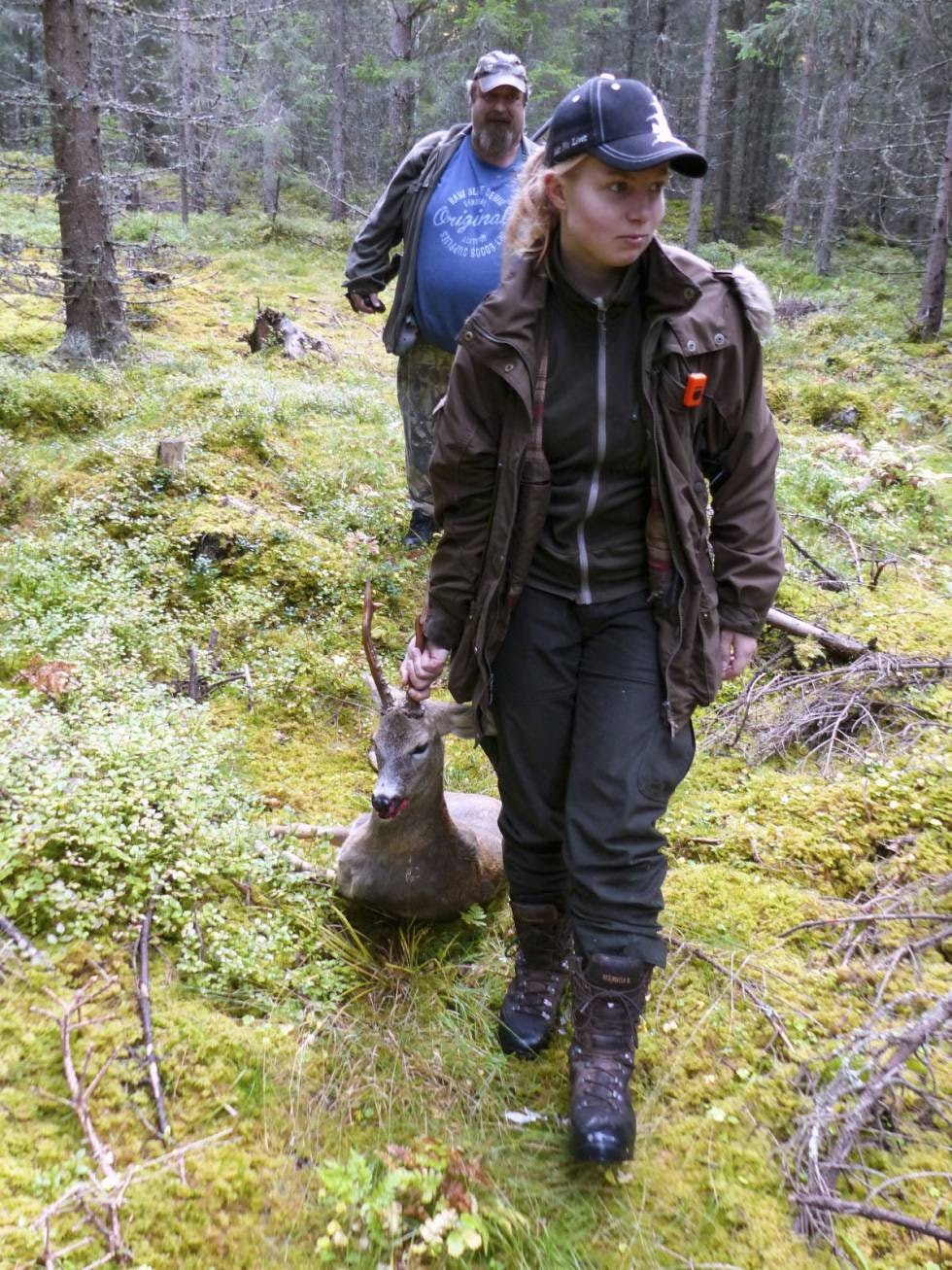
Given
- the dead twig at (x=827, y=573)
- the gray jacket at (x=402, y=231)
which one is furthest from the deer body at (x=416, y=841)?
the dead twig at (x=827, y=573)

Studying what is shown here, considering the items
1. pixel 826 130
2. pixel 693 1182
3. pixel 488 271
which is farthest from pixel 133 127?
pixel 693 1182

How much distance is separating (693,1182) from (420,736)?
145cm

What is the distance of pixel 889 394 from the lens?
38.4 ft

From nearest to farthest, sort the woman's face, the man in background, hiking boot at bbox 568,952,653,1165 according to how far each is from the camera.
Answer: the woman's face, hiking boot at bbox 568,952,653,1165, the man in background

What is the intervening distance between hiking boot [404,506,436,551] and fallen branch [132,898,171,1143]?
336cm

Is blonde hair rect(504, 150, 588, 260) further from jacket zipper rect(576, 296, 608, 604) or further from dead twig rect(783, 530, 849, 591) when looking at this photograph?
dead twig rect(783, 530, 849, 591)

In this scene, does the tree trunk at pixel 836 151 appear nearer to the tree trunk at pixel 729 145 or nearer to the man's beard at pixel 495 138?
the tree trunk at pixel 729 145

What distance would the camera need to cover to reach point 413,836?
291 centimetres

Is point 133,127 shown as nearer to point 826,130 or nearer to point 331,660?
point 826,130

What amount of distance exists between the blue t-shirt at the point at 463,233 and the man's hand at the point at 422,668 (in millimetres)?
2197

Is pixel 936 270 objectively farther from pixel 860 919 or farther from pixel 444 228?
pixel 860 919

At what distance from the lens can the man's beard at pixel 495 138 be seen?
3.95 metres

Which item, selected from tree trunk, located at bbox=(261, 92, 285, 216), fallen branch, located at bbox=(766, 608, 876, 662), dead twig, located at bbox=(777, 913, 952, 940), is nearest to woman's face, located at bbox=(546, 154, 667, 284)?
dead twig, located at bbox=(777, 913, 952, 940)

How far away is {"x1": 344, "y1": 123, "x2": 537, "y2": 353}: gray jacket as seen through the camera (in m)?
4.24
